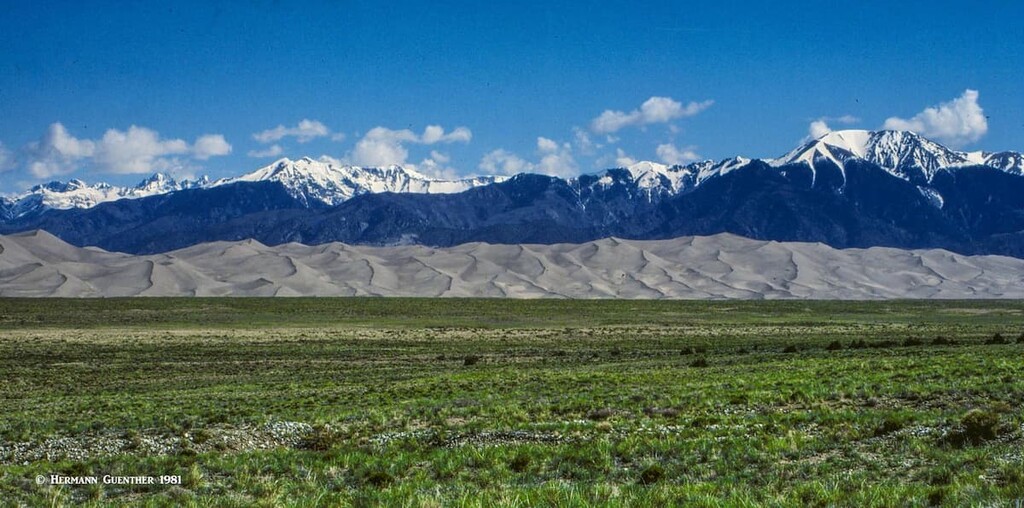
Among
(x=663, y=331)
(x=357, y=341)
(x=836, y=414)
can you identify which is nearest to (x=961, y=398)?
(x=836, y=414)

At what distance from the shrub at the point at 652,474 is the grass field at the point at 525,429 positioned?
0.05m

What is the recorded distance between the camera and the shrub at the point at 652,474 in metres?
14.0

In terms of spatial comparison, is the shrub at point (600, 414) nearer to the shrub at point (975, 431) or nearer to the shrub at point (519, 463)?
the shrub at point (519, 463)

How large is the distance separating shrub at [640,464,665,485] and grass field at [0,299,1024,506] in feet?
0.17

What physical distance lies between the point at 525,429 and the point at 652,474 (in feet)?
21.8

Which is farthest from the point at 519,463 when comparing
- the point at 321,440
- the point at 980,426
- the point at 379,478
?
the point at 980,426

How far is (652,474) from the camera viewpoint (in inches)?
560

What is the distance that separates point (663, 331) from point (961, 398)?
5618 cm

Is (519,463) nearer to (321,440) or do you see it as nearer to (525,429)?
(525,429)

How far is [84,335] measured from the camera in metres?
73.4

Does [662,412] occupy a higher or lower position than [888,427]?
lower

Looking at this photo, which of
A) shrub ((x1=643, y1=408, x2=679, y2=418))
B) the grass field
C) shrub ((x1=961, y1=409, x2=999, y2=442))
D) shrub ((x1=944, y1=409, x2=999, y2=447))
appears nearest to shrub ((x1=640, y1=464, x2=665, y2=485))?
the grass field

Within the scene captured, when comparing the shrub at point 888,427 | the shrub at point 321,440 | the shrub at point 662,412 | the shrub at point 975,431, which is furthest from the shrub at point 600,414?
the shrub at point 975,431

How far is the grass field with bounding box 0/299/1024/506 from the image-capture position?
12844 mm
